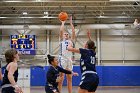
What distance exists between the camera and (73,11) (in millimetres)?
23250

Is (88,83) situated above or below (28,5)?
below

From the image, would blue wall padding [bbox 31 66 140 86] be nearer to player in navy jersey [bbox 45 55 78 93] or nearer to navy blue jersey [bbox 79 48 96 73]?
player in navy jersey [bbox 45 55 78 93]

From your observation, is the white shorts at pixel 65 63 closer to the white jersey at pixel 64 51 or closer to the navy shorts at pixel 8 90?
the white jersey at pixel 64 51

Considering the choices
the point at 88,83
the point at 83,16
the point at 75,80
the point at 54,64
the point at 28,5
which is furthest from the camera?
the point at 83,16

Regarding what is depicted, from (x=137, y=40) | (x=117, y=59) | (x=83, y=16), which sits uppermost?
(x=83, y=16)

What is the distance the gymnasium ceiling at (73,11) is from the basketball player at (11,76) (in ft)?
45.1

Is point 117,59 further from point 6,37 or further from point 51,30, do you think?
point 6,37

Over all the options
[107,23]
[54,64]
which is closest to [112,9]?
[107,23]

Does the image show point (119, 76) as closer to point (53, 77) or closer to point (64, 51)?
point (64, 51)

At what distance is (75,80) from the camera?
22.8 meters

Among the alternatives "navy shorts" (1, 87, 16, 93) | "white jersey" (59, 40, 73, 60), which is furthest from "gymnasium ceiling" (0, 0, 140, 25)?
"navy shorts" (1, 87, 16, 93)

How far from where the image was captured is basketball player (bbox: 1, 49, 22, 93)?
542 cm

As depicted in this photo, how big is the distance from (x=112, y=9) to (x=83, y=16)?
2756 mm

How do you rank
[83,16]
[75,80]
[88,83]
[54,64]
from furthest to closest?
[83,16], [75,80], [54,64], [88,83]
